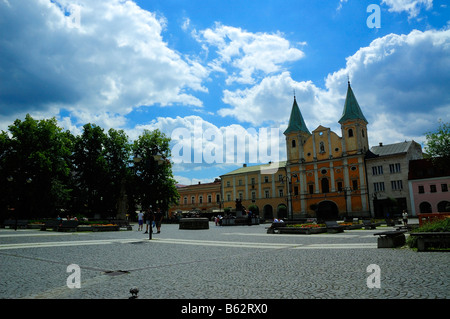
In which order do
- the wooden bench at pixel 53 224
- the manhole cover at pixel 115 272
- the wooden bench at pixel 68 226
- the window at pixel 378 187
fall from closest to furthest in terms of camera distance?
the manhole cover at pixel 115 272 < the wooden bench at pixel 68 226 < the wooden bench at pixel 53 224 < the window at pixel 378 187

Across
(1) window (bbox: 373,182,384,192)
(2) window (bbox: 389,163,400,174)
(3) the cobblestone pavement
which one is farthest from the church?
(3) the cobblestone pavement

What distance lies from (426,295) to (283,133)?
2540 inches

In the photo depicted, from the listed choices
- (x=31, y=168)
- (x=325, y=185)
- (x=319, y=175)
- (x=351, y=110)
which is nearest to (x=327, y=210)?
(x=325, y=185)

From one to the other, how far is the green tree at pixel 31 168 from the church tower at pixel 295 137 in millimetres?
44256

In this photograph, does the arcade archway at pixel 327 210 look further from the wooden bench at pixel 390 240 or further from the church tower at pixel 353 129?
the wooden bench at pixel 390 240

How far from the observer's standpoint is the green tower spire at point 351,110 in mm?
58562

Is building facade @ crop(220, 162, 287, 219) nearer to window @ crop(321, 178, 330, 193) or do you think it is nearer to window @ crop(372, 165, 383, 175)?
window @ crop(321, 178, 330, 193)

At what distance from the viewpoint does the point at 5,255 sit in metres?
9.36

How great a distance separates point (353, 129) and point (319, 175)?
11.0 m

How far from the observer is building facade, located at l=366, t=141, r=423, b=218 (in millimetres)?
48969

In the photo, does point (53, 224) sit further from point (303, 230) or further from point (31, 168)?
point (303, 230)

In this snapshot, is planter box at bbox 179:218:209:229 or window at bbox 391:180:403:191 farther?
window at bbox 391:180:403:191

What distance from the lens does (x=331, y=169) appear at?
58.9 meters

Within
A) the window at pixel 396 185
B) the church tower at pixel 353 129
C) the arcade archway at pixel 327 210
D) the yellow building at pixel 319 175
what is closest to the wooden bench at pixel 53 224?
the yellow building at pixel 319 175
